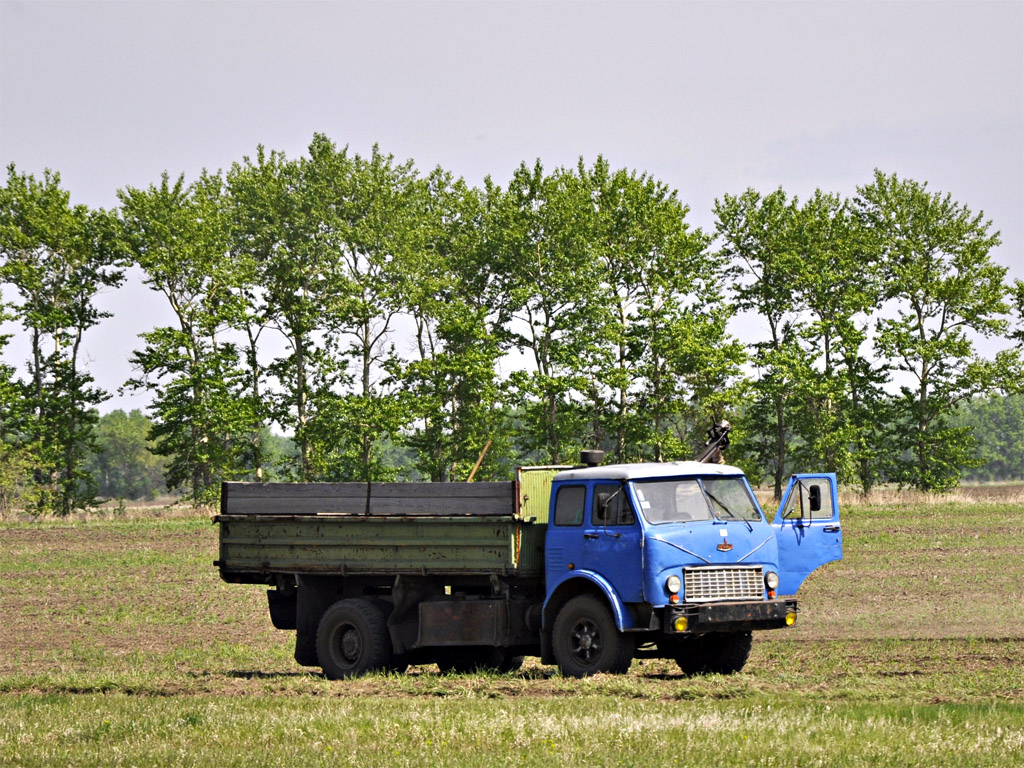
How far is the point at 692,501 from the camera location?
1633cm

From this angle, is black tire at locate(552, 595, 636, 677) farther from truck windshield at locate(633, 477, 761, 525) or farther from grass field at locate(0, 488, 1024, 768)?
truck windshield at locate(633, 477, 761, 525)

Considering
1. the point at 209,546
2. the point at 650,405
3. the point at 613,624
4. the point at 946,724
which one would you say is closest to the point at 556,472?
the point at 613,624

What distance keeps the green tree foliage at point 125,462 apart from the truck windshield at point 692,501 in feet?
494

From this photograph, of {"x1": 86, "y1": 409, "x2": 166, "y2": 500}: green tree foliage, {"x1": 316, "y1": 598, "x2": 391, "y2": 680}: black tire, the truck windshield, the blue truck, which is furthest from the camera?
{"x1": 86, "y1": 409, "x2": 166, "y2": 500}: green tree foliage

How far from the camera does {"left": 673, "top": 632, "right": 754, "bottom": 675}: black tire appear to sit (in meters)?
17.0

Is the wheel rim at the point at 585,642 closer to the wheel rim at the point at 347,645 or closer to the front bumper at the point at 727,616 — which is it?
the front bumper at the point at 727,616

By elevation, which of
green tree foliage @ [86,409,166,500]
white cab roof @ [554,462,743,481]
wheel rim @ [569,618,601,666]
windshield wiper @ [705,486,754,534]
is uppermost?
green tree foliage @ [86,409,166,500]

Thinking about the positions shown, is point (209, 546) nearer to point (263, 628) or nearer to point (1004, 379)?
point (263, 628)

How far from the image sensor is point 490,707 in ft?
44.8

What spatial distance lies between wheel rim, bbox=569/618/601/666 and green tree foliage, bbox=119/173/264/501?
135 ft

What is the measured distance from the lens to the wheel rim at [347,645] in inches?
734

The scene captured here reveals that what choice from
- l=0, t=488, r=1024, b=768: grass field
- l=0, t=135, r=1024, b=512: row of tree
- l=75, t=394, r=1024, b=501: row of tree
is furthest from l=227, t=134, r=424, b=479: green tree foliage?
l=75, t=394, r=1024, b=501: row of tree

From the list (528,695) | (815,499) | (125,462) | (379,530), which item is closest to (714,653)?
(815,499)

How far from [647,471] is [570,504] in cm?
112
